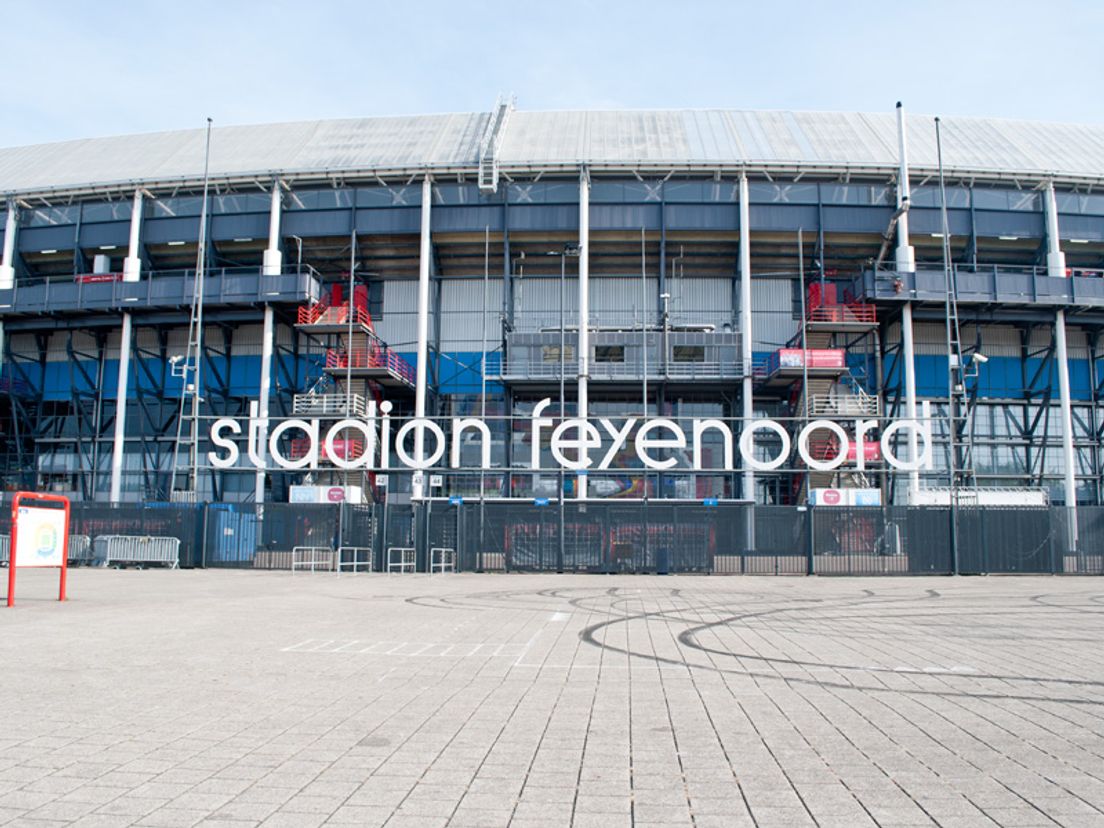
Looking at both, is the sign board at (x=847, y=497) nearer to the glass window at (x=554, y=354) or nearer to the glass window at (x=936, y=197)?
the glass window at (x=554, y=354)

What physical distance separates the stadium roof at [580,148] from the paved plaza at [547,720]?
34.8m

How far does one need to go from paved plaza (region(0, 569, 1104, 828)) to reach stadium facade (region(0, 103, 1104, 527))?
29775 mm

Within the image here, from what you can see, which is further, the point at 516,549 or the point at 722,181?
the point at 722,181

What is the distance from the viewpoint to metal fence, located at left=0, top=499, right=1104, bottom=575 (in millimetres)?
28328

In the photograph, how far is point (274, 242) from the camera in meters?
44.9

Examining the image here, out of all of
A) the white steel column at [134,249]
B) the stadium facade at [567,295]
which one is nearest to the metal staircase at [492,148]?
the stadium facade at [567,295]

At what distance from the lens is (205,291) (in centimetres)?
4519

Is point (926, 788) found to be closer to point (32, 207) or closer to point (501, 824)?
point (501, 824)

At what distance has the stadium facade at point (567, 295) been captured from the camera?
43938 mm

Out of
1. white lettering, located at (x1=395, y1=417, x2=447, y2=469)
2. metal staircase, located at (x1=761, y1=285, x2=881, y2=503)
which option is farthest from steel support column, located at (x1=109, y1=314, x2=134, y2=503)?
metal staircase, located at (x1=761, y1=285, x2=881, y2=503)

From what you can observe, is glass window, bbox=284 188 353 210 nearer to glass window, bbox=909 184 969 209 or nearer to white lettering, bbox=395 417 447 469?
white lettering, bbox=395 417 447 469

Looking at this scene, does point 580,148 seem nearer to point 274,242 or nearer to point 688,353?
point 688,353

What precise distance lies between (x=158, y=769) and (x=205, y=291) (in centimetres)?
4381

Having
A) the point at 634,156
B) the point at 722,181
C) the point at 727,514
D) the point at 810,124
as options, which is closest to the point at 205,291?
the point at 634,156
